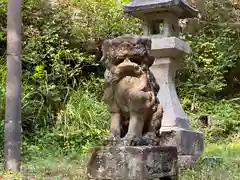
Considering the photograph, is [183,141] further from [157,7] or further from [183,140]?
[157,7]

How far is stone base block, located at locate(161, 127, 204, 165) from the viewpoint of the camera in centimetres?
599

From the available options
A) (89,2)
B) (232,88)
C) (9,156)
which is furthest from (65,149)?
(232,88)

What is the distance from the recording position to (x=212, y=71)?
10.4m

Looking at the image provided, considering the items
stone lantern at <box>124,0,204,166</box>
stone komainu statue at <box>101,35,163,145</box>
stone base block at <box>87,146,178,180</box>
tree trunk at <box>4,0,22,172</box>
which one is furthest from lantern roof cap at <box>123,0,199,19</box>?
stone base block at <box>87,146,178,180</box>

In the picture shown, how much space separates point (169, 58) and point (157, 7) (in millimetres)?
747

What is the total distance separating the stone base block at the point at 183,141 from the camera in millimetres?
5992

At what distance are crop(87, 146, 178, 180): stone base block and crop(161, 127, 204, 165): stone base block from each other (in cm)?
202

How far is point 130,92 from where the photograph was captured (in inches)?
152

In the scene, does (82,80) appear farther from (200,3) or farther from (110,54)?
(110,54)

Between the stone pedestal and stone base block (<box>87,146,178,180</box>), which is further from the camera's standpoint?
the stone pedestal

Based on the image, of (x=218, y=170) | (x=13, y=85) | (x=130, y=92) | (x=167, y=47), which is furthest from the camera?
(x=167, y=47)

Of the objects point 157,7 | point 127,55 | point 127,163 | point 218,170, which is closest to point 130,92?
point 127,55

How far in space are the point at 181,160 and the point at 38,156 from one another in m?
2.45

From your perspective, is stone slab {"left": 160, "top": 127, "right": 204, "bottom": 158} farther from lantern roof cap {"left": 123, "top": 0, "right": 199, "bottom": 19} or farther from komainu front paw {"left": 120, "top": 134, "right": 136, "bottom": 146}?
komainu front paw {"left": 120, "top": 134, "right": 136, "bottom": 146}
